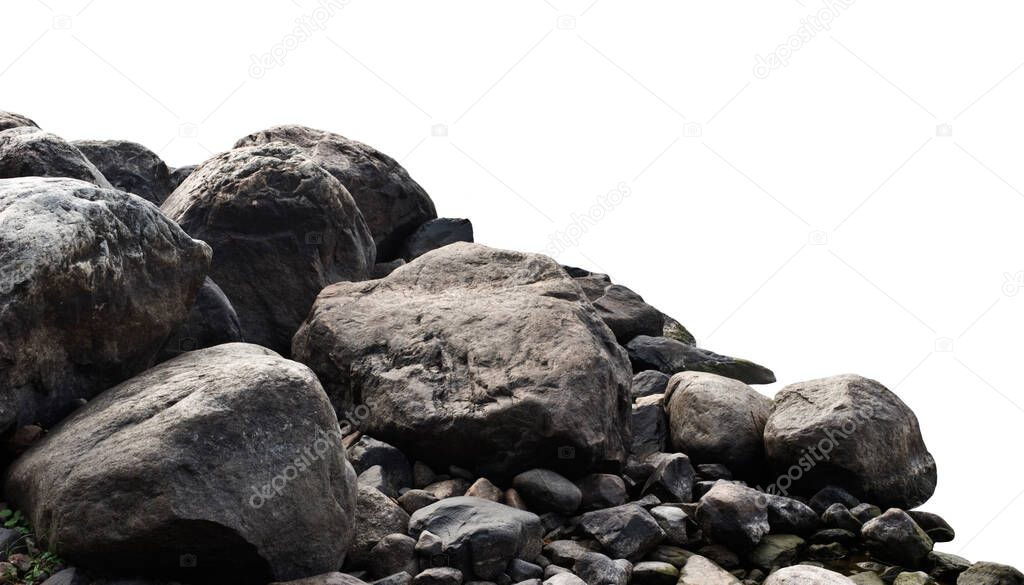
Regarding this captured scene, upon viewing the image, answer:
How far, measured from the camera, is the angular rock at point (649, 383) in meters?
14.9

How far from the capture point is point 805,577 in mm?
9484

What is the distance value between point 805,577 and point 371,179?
35.3ft

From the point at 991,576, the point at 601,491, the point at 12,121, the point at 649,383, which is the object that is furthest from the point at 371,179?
the point at 991,576

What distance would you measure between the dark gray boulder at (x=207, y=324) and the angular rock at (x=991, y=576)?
27.3 ft

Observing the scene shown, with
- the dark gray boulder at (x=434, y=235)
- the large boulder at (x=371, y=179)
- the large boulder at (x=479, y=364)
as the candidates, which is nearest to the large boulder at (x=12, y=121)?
the large boulder at (x=371, y=179)

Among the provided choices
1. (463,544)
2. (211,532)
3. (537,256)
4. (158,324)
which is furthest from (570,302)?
(211,532)

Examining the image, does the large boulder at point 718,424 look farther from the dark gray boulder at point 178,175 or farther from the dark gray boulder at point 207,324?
the dark gray boulder at point 178,175

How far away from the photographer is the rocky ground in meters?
8.27

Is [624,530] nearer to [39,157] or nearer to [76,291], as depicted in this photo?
[76,291]

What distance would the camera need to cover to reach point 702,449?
41.6ft

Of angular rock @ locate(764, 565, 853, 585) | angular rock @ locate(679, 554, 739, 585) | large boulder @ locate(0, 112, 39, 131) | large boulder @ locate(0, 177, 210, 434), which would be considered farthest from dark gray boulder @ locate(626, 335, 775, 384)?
large boulder @ locate(0, 112, 39, 131)

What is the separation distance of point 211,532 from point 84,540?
3.21ft

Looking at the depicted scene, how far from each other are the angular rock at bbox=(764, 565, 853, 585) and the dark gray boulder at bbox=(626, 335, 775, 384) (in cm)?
637

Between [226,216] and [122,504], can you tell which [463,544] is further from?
[226,216]
